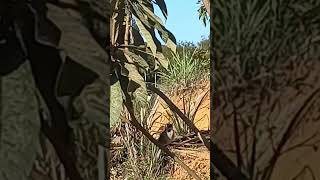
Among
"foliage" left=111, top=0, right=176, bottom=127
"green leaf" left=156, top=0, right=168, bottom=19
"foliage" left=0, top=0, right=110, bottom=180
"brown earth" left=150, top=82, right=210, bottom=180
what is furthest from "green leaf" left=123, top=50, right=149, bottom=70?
"brown earth" left=150, top=82, right=210, bottom=180

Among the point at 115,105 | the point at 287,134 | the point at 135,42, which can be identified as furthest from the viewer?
the point at 135,42

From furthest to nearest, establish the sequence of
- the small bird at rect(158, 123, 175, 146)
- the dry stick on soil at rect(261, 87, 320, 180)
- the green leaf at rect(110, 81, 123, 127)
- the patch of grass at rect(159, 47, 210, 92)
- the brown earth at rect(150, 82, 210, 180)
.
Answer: the patch of grass at rect(159, 47, 210, 92) < the brown earth at rect(150, 82, 210, 180) < the small bird at rect(158, 123, 175, 146) < the green leaf at rect(110, 81, 123, 127) < the dry stick on soil at rect(261, 87, 320, 180)

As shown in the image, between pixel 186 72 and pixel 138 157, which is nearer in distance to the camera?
pixel 138 157

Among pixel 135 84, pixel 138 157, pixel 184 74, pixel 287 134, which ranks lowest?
pixel 138 157

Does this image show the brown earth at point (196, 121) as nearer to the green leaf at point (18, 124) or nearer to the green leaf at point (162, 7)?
the green leaf at point (162, 7)

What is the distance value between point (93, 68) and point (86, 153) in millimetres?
113

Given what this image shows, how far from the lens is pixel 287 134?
0.82 meters

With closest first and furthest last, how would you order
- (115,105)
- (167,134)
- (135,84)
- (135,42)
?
(115,105) → (135,84) → (135,42) → (167,134)

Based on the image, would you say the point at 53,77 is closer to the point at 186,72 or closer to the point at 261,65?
the point at 261,65

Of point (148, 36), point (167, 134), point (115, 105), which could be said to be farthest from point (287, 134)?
point (167, 134)

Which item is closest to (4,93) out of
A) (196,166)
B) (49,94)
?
(49,94)

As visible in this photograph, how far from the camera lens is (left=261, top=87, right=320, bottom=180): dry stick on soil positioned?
82cm

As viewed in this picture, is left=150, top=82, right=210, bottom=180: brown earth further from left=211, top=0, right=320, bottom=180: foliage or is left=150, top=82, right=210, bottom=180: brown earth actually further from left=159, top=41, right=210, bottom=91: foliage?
left=211, top=0, right=320, bottom=180: foliage

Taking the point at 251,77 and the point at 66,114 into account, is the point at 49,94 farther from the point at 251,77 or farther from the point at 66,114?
the point at 251,77
